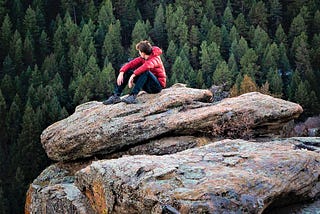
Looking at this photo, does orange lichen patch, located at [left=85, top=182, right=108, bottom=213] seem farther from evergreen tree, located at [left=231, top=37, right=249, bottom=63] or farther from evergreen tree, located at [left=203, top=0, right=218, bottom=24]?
evergreen tree, located at [left=203, top=0, right=218, bottom=24]

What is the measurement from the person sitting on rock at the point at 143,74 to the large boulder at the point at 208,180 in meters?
3.62

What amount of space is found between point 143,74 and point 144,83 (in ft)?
1.50

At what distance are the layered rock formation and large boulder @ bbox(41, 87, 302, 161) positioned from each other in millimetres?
26

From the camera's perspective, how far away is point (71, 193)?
1173 cm

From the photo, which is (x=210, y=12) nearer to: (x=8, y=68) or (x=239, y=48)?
(x=239, y=48)

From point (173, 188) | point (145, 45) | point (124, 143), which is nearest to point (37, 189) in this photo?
point (124, 143)

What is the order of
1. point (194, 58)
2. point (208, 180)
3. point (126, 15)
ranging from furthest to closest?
point (126, 15) < point (194, 58) < point (208, 180)

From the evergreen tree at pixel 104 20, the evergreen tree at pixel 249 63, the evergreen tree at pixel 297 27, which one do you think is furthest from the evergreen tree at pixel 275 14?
the evergreen tree at pixel 104 20

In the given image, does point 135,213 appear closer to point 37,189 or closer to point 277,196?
point 277,196

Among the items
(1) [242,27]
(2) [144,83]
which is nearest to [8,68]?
(1) [242,27]

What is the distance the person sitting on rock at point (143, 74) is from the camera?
12812 mm

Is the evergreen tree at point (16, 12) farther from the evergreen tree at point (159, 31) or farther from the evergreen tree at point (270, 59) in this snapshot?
the evergreen tree at point (270, 59)

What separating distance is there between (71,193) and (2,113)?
2604 inches

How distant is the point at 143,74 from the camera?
12.9 meters
